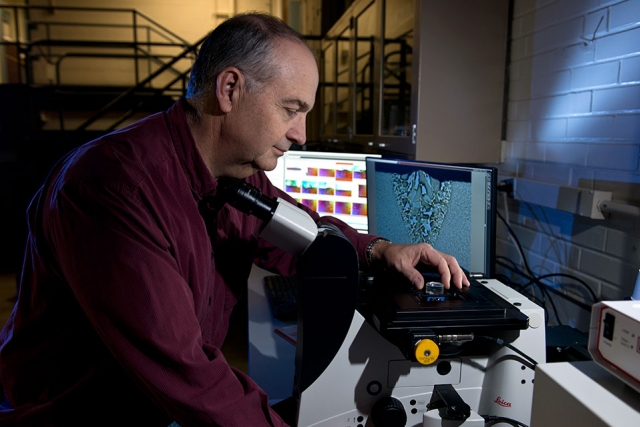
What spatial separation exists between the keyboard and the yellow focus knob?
0.51 meters

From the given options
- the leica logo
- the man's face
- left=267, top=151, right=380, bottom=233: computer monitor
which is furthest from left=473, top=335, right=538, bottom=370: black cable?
left=267, top=151, right=380, bottom=233: computer monitor

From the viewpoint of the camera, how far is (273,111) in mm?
810

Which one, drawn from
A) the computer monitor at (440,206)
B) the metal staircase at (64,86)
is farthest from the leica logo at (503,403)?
the metal staircase at (64,86)

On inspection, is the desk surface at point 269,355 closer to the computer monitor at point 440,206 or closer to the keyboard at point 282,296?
the keyboard at point 282,296

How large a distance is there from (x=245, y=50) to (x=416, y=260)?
0.53 meters

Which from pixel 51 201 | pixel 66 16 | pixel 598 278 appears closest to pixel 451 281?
pixel 598 278

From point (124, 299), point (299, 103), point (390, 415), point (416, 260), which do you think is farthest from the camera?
point (416, 260)

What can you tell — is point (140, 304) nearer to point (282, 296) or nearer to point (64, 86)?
point (282, 296)

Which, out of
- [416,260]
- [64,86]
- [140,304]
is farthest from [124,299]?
[64,86]

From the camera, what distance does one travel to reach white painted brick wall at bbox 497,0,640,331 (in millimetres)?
1131

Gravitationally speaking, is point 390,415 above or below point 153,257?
below

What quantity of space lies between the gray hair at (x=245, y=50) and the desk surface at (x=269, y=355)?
2.11ft

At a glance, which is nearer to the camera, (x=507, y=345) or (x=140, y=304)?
(x=140, y=304)

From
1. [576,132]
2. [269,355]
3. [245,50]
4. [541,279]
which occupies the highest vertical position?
[245,50]
